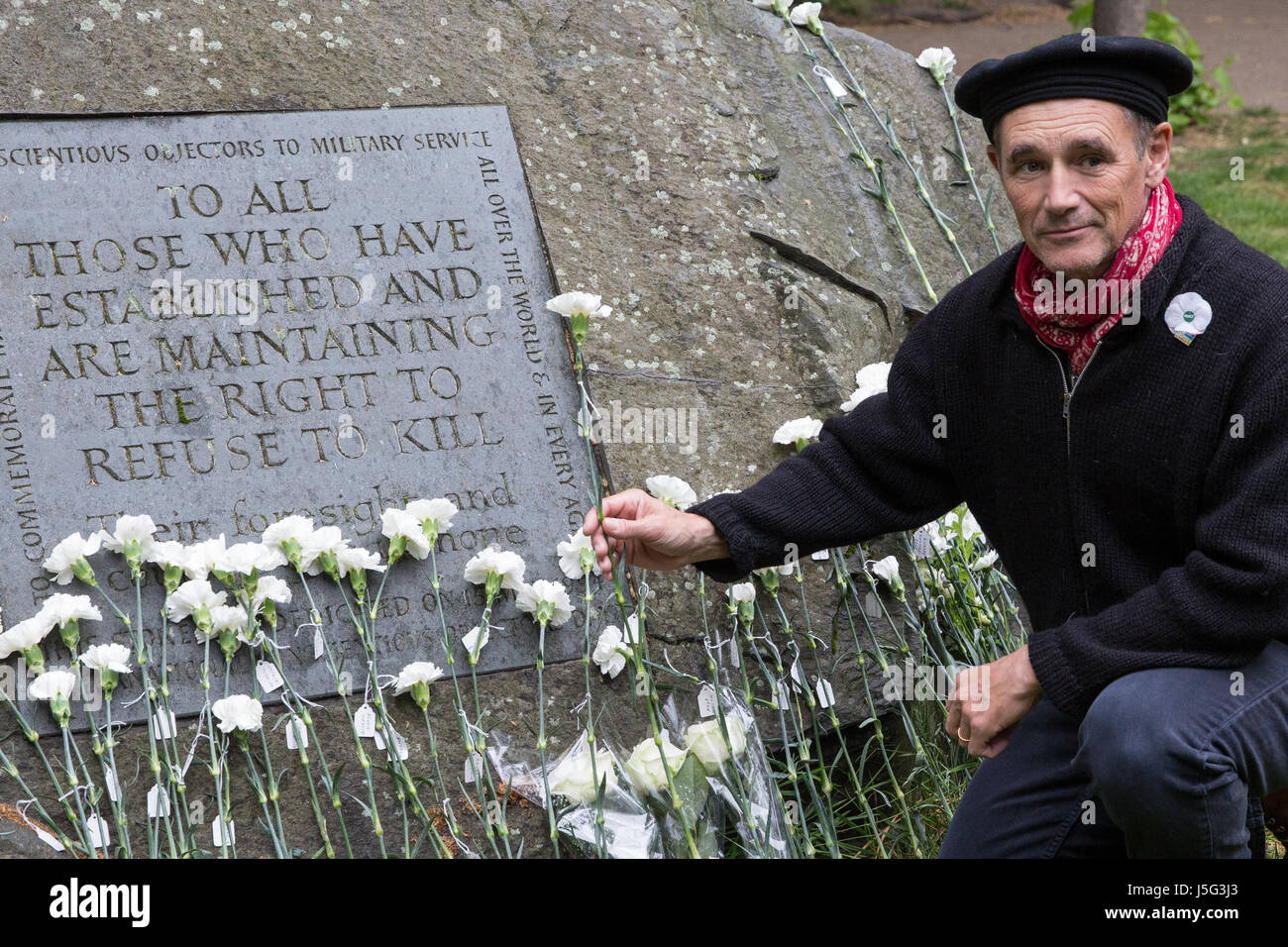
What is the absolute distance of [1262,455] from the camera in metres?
1.94

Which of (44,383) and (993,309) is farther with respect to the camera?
(44,383)

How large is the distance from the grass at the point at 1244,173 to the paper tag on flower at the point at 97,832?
4565 mm

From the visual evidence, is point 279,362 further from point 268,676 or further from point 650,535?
point 650,535

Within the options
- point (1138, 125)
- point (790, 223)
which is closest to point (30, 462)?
point (790, 223)

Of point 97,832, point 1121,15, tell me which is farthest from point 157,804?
point 1121,15

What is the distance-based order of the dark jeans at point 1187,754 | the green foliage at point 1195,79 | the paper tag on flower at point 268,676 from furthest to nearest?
the green foliage at point 1195,79 → the paper tag on flower at point 268,676 → the dark jeans at point 1187,754

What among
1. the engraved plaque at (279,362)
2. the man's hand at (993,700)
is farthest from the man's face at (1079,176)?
the engraved plaque at (279,362)

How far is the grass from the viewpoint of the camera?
6.03m

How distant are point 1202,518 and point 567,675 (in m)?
1.26

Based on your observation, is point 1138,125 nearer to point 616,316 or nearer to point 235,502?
point 616,316

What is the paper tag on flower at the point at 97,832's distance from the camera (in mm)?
2329

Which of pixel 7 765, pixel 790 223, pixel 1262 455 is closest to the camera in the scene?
pixel 1262 455

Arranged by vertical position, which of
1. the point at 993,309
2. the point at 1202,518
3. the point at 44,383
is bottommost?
the point at 1202,518

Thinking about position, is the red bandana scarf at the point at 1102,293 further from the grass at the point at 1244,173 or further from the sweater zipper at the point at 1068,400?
the grass at the point at 1244,173
